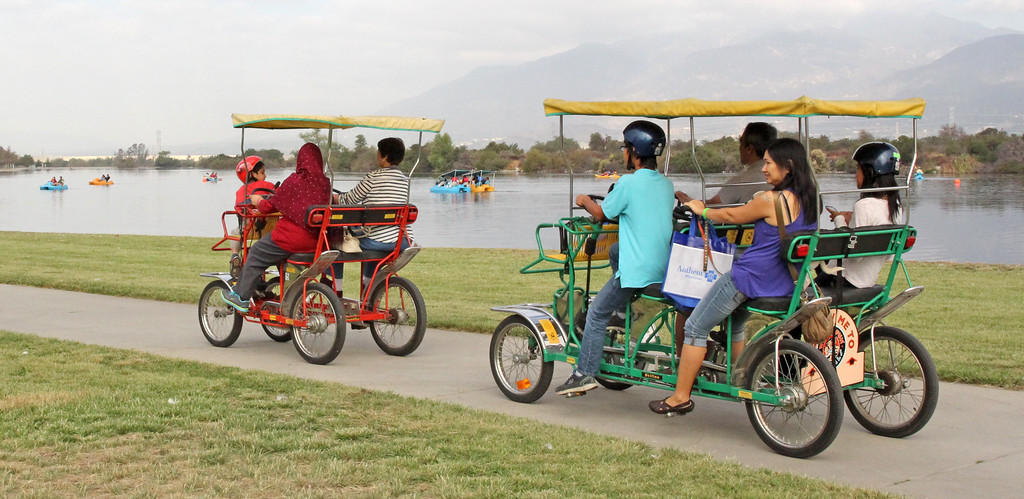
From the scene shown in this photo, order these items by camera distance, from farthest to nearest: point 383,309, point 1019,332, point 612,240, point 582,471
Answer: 1. point 1019,332
2. point 383,309
3. point 612,240
4. point 582,471

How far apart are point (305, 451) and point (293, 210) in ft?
12.4

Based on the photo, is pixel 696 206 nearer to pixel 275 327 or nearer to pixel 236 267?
pixel 275 327

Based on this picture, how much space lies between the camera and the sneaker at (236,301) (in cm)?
984

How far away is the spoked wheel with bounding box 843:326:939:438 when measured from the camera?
6.45 m

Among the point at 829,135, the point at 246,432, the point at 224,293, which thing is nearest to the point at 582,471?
the point at 246,432

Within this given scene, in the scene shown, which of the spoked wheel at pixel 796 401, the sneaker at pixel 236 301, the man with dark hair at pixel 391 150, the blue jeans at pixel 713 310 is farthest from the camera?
the sneaker at pixel 236 301

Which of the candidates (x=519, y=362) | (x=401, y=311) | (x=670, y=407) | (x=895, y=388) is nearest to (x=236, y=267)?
(x=401, y=311)

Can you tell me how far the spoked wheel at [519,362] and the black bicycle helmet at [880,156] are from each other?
247cm

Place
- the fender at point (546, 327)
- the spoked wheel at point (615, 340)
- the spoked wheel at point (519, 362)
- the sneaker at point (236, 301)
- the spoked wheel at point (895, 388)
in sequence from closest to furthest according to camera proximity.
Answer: the spoked wheel at point (895, 388)
the spoked wheel at point (615, 340)
the fender at point (546, 327)
the spoked wheel at point (519, 362)
the sneaker at point (236, 301)

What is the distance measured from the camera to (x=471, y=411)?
709 cm

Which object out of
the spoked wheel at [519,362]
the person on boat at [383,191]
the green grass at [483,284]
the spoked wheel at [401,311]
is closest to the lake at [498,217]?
the person on boat at [383,191]

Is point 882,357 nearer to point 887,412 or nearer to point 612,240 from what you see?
point 887,412

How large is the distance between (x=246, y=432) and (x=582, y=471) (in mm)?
2078

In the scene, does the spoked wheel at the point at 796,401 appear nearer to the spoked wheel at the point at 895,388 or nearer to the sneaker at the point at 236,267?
the spoked wheel at the point at 895,388
